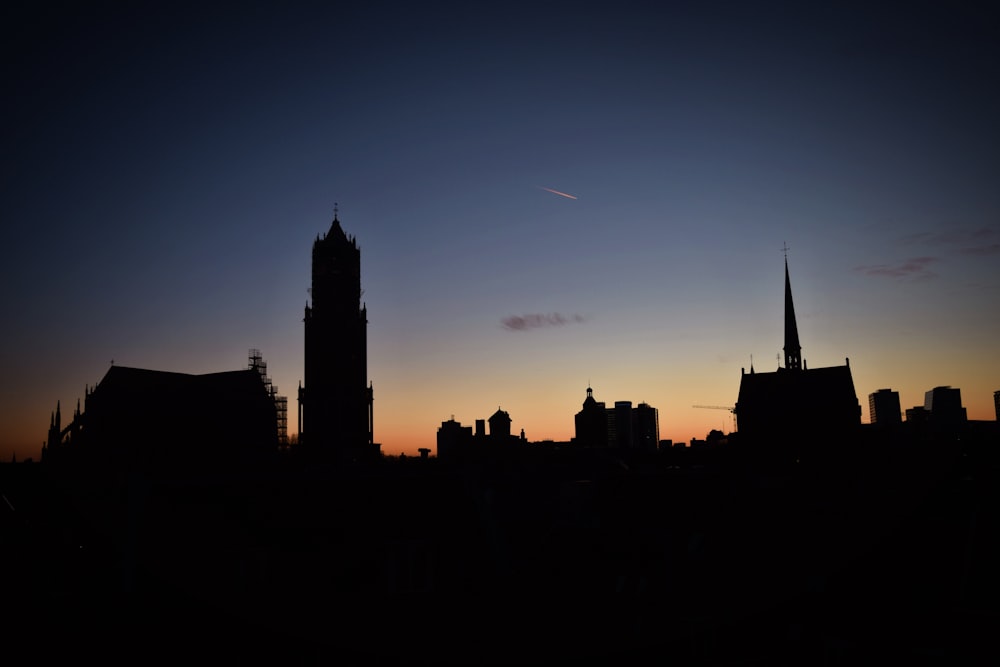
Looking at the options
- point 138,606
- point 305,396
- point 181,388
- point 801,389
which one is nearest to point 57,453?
point 181,388

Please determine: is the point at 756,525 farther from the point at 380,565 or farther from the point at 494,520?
the point at 380,565

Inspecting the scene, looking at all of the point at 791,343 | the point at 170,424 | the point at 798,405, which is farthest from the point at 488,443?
the point at 791,343

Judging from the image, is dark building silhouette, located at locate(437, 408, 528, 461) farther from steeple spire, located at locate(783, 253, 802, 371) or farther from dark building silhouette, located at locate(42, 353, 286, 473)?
steeple spire, located at locate(783, 253, 802, 371)

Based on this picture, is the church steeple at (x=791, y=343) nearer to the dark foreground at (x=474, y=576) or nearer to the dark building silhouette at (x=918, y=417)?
the dark building silhouette at (x=918, y=417)

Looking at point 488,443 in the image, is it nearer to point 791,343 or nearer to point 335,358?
point 335,358

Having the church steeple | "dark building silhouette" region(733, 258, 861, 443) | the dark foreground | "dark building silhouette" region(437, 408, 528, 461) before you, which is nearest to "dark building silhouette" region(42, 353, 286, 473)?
"dark building silhouette" region(437, 408, 528, 461)

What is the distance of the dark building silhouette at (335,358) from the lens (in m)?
132

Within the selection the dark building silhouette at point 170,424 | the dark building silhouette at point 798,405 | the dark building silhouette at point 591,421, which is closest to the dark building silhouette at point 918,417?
the dark building silhouette at point 798,405

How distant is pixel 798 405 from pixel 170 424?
7919 centimetres

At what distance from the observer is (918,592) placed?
22.5 meters

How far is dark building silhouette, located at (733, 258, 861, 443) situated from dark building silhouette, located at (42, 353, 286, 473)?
65.0m

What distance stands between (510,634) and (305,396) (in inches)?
4435

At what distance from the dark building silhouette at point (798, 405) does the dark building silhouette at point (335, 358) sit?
62252 millimetres

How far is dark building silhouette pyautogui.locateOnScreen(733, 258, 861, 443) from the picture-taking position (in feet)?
331
